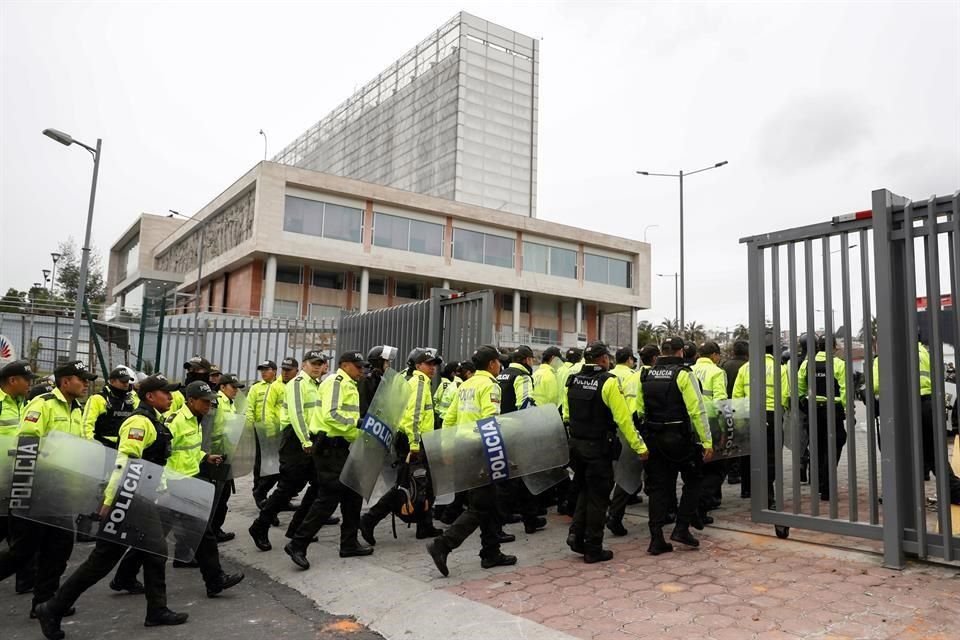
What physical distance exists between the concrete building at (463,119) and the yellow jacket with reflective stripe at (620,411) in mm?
60316

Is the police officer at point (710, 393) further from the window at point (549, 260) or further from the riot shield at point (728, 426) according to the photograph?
the window at point (549, 260)

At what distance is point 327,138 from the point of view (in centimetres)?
8619

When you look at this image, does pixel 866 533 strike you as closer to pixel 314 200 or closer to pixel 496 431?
pixel 496 431

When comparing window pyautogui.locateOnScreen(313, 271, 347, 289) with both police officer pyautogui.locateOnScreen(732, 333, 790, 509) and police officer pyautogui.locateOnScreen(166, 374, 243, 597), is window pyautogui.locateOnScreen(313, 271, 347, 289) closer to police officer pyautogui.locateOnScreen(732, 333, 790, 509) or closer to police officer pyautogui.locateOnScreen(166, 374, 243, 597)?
police officer pyautogui.locateOnScreen(732, 333, 790, 509)

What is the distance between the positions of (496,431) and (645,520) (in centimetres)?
272

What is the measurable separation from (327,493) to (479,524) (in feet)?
4.68

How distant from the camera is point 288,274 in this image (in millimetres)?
38969

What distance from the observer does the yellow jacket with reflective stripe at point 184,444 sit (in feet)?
17.1

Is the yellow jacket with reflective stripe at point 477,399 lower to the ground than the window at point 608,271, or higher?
lower

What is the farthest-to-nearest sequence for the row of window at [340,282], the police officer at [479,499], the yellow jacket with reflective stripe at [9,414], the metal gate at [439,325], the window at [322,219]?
the row of window at [340,282], the window at [322,219], the metal gate at [439,325], the police officer at [479,499], the yellow jacket with reflective stripe at [9,414]

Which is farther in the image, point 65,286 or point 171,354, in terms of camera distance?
point 65,286

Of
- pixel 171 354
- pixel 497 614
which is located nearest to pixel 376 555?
pixel 497 614

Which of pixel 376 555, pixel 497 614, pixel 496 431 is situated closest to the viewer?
pixel 497 614

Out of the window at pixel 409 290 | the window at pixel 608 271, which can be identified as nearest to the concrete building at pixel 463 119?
the window at pixel 608 271
